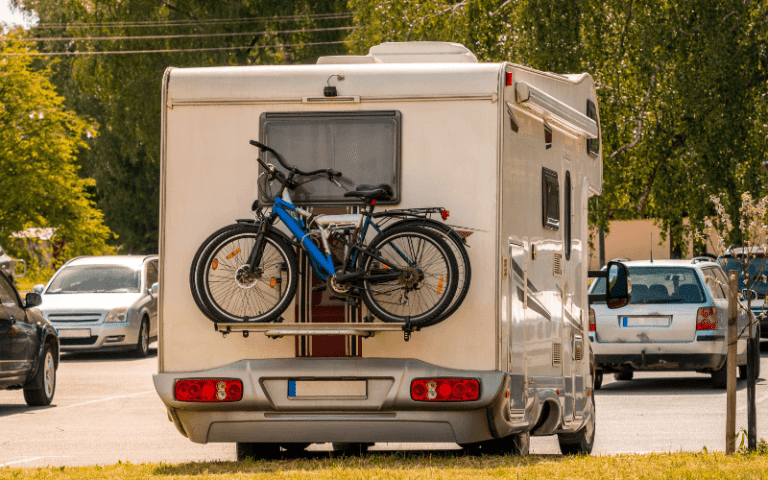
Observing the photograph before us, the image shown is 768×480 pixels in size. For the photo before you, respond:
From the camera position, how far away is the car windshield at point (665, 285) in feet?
53.1

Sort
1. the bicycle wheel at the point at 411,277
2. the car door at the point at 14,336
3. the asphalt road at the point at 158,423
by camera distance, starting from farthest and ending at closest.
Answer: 1. the car door at the point at 14,336
2. the asphalt road at the point at 158,423
3. the bicycle wheel at the point at 411,277

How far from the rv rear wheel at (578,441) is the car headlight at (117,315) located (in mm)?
12563

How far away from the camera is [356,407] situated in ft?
24.5

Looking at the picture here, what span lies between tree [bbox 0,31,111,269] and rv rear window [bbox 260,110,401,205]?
39473mm

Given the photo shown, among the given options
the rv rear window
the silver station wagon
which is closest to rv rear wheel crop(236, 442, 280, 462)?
the rv rear window

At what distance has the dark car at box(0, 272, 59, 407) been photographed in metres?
13.9

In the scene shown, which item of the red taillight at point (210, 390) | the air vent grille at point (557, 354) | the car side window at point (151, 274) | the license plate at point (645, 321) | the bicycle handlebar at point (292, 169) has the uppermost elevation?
the bicycle handlebar at point (292, 169)

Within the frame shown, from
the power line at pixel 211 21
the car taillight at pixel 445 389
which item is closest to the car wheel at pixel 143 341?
the car taillight at pixel 445 389

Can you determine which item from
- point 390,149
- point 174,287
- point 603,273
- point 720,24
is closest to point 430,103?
point 390,149

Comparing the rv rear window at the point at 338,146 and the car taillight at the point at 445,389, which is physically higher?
the rv rear window at the point at 338,146

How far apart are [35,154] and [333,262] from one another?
40.1 metres

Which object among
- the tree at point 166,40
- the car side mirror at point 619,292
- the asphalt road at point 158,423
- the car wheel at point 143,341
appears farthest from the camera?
the tree at point 166,40

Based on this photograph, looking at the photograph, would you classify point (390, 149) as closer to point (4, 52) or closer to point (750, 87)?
point (750, 87)

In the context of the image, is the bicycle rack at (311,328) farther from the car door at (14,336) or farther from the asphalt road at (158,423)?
the car door at (14,336)
